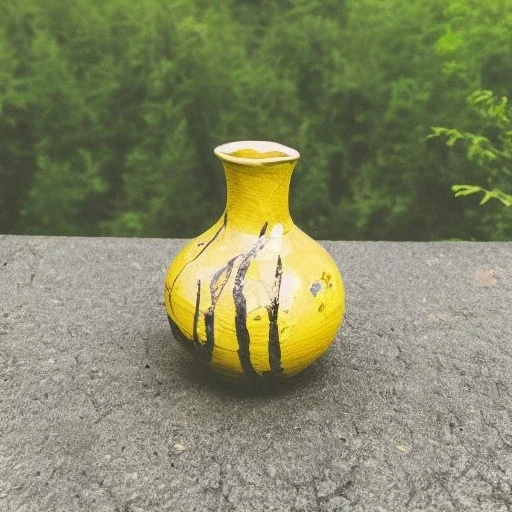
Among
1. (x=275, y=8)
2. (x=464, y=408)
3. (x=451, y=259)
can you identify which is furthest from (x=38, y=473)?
(x=275, y=8)

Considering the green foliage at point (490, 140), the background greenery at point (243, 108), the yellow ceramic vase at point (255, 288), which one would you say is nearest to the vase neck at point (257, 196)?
the yellow ceramic vase at point (255, 288)

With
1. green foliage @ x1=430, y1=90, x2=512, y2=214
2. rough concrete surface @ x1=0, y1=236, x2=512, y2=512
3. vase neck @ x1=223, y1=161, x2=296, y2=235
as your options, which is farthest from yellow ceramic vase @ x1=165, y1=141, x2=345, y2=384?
green foliage @ x1=430, y1=90, x2=512, y2=214

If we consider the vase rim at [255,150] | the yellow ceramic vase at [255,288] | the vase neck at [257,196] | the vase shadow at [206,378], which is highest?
the vase rim at [255,150]

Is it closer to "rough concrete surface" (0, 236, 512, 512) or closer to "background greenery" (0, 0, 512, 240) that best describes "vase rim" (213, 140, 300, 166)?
"rough concrete surface" (0, 236, 512, 512)

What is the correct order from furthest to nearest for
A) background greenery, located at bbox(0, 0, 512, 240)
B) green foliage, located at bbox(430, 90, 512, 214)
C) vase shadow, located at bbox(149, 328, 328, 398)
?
background greenery, located at bbox(0, 0, 512, 240) → green foliage, located at bbox(430, 90, 512, 214) → vase shadow, located at bbox(149, 328, 328, 398)

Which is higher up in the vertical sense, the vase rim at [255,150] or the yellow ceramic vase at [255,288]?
the vase rim at [255,150]

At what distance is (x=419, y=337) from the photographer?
76.2 inches

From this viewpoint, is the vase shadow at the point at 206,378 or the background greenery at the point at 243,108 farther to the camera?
the background greenery at the point at 243,108

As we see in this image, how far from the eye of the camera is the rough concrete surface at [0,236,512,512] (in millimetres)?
1311

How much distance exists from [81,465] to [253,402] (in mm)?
420

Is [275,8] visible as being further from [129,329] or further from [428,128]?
[129,329]

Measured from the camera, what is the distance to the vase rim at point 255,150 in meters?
1.44

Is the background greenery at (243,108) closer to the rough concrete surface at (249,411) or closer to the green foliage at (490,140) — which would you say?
the green foliage at (490,140)

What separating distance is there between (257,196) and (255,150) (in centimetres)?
15
